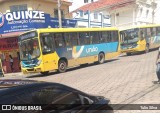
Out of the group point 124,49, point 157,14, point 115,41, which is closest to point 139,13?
point 157,14

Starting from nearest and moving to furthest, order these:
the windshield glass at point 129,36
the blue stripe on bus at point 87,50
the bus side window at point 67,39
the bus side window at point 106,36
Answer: the blue stripe on bus at point 87,50
the bus side window at point 67,39
the bus side window at point 106,36
the windshield glass at point 129,36

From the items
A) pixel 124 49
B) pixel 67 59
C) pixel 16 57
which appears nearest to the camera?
pixel 67 59

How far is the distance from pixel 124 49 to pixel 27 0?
35.5ft

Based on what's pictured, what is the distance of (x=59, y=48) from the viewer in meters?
18.8

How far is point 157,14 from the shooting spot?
50938 mm

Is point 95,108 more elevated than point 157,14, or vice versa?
point 157,14

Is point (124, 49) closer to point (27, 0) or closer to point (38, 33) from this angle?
point (27, 0)

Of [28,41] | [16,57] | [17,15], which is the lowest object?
[16,57]

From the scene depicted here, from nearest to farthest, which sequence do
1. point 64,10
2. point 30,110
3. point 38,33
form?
point 30,110
point 38,33
point 64,10

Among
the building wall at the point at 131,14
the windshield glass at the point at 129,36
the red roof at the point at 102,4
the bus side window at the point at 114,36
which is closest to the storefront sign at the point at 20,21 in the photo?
the bus side window at the point at 114,36

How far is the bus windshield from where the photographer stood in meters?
17.7

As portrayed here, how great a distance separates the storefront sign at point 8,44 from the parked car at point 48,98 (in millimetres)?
21848

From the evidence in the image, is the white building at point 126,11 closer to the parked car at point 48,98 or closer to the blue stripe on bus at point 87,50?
the blue stripe on bus at point 87,50

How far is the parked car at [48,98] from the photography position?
3521 mm
